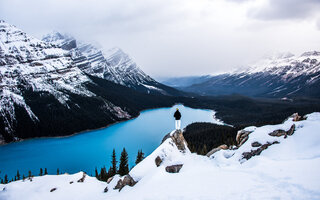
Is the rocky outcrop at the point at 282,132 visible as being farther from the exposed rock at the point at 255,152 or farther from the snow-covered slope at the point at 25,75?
the snow-covered slope at the point at 25,75

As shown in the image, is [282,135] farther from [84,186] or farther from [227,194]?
[84,186]

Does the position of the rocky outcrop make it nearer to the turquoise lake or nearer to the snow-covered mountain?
the turquoise lake

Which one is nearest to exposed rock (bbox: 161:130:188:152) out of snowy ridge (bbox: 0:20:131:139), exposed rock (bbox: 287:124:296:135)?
exposed rock (bbox: 287:124:296:135)

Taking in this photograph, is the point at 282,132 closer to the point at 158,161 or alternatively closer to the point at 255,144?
the point at 255,144

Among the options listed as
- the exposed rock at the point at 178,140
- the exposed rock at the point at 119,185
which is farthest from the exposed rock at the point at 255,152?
the exposed rock at the point at 119,185

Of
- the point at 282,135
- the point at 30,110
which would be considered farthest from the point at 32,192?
the point at 30,110

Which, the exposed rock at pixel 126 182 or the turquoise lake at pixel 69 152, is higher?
the exposed rock at pixel 126 182

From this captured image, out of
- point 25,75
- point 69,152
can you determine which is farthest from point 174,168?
point 25,75
